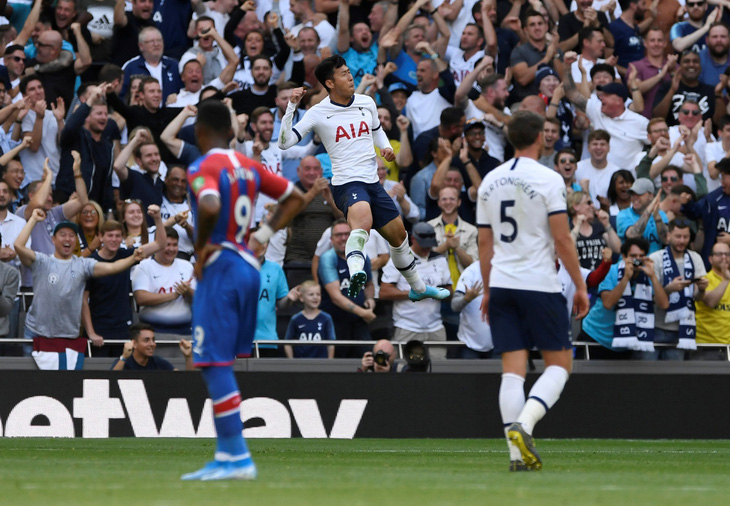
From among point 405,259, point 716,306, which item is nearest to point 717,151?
point 716,306

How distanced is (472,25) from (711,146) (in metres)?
4.18

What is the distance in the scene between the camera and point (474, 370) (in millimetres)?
15289

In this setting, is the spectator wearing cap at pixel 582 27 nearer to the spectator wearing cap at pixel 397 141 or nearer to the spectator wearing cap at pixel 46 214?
the spectator wearing cap at pixel 397 141

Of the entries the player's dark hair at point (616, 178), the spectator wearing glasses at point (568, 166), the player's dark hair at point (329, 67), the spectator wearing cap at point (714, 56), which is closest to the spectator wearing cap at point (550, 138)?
the spectator wearing glasses at point (568, 166)

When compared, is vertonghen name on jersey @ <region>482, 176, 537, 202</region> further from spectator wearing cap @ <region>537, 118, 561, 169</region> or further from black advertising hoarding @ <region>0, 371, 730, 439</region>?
spectator wearing cap @ <region>537, 118, 561, 169</region>

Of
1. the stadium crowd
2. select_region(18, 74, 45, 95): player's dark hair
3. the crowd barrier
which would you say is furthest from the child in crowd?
select_region(18, 74, 45, 95): player's dark hair

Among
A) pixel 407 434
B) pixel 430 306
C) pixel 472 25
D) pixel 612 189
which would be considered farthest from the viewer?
pixel 472 25

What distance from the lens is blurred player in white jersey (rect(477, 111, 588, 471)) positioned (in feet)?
28.8

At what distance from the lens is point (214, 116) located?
7652 mm

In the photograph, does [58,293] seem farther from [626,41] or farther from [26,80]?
[626,41]

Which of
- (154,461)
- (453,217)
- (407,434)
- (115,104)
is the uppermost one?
(115,104)

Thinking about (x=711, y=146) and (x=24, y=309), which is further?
(x=711, y=146)

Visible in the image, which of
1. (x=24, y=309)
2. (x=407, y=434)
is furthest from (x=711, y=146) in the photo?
(x=24, y=309)

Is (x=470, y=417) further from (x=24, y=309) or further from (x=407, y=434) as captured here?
(x=24, y=309)
